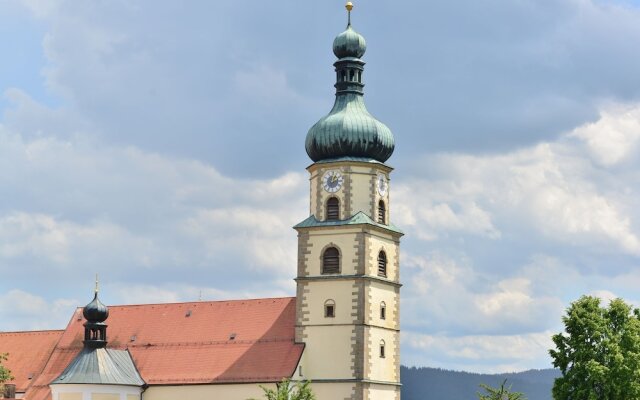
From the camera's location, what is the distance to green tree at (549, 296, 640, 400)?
55562mm

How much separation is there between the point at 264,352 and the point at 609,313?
1719 centimetres

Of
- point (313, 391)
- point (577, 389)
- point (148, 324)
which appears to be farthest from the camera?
point (148, 324)

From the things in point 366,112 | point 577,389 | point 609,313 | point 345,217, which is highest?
point 366,112

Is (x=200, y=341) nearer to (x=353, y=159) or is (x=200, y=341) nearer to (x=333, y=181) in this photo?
(x=333, y=181)

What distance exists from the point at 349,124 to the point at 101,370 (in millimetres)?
17883

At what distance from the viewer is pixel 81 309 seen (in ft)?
238

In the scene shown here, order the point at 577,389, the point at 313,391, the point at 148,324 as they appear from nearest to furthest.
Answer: the point at 577,389
the point at 313,391
the point at 148,324

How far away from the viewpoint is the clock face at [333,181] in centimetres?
6519

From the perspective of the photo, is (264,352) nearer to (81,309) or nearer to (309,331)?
(309,331)

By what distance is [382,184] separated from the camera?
6600cm

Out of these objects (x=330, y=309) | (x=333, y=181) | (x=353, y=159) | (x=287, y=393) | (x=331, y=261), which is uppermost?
(x=353, y=159)

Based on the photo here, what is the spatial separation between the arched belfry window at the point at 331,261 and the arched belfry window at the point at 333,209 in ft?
5.32

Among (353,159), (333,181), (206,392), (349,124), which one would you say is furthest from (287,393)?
(349,124)

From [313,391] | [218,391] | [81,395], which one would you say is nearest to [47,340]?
[81,395]
